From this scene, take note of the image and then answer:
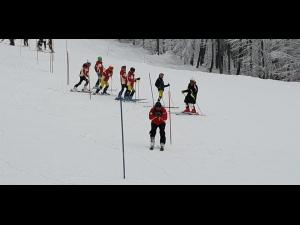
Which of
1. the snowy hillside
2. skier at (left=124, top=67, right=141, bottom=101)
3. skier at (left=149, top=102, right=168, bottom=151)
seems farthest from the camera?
skier at (left=124, top=67, right=141, bottom=101)

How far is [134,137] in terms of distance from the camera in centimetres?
1633

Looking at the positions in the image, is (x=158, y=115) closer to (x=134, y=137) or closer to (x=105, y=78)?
(x=134, y=137)

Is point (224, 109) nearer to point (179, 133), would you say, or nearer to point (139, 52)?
point (179, 133)

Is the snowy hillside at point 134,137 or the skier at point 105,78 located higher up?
the skier at point 105,78

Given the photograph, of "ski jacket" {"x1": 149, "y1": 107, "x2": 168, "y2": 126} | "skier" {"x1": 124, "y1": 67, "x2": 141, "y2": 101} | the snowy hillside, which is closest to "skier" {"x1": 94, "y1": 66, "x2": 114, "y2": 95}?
the snowy hillside

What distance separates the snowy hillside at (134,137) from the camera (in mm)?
11773

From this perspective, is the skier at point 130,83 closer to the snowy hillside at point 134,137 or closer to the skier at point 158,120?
the snowy hillside at point 134,137

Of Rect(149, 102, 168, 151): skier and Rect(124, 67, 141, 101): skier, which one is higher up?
Rect(124, 67, 141, 101): skier

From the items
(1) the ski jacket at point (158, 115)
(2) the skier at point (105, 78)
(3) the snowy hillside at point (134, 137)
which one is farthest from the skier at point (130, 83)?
(1) the ski jacket at point (158, 115)

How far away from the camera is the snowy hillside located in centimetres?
1177

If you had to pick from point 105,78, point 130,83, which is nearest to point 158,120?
point 130,83

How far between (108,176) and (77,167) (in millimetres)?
955

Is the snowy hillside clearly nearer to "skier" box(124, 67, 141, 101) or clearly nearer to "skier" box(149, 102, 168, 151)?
"skier" box(149, 102, 168, 151)
